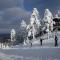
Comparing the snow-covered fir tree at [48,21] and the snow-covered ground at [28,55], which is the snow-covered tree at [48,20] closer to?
the snow-covered fir tree at [48,21]

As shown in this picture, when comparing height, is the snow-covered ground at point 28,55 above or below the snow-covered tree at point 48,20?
below

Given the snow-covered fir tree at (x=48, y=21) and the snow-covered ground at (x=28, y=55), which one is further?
the snow-covered fir tree at (x=48, y=21)

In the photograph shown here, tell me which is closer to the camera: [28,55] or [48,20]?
[28,55]

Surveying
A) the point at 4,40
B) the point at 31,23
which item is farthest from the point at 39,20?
the point at 4,40

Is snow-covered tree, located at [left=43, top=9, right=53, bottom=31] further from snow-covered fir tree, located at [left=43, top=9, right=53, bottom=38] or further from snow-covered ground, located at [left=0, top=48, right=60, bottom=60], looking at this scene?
snow-covered ground, located at [left=0, top=48, right=60, bottom=60]

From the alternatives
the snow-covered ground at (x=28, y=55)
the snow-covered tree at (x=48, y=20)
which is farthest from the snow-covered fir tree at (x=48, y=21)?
the snow-covered ground at (x=28, y=55)

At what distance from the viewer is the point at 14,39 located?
674 centimetres

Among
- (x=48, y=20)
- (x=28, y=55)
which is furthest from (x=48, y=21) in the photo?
(x=28, y=55)

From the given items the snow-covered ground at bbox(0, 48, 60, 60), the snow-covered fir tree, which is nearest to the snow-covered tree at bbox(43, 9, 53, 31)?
the snow-covered fir tree

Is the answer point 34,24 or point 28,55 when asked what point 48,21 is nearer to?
point 34,24

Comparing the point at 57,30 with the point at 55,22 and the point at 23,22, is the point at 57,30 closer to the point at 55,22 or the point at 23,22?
the point at 55,22

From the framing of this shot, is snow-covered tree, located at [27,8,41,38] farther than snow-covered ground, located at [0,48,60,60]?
Yes

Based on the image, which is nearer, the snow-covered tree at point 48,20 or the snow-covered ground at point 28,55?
the snow-covered ground at point 28,55

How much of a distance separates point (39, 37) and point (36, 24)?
0.49 meters
